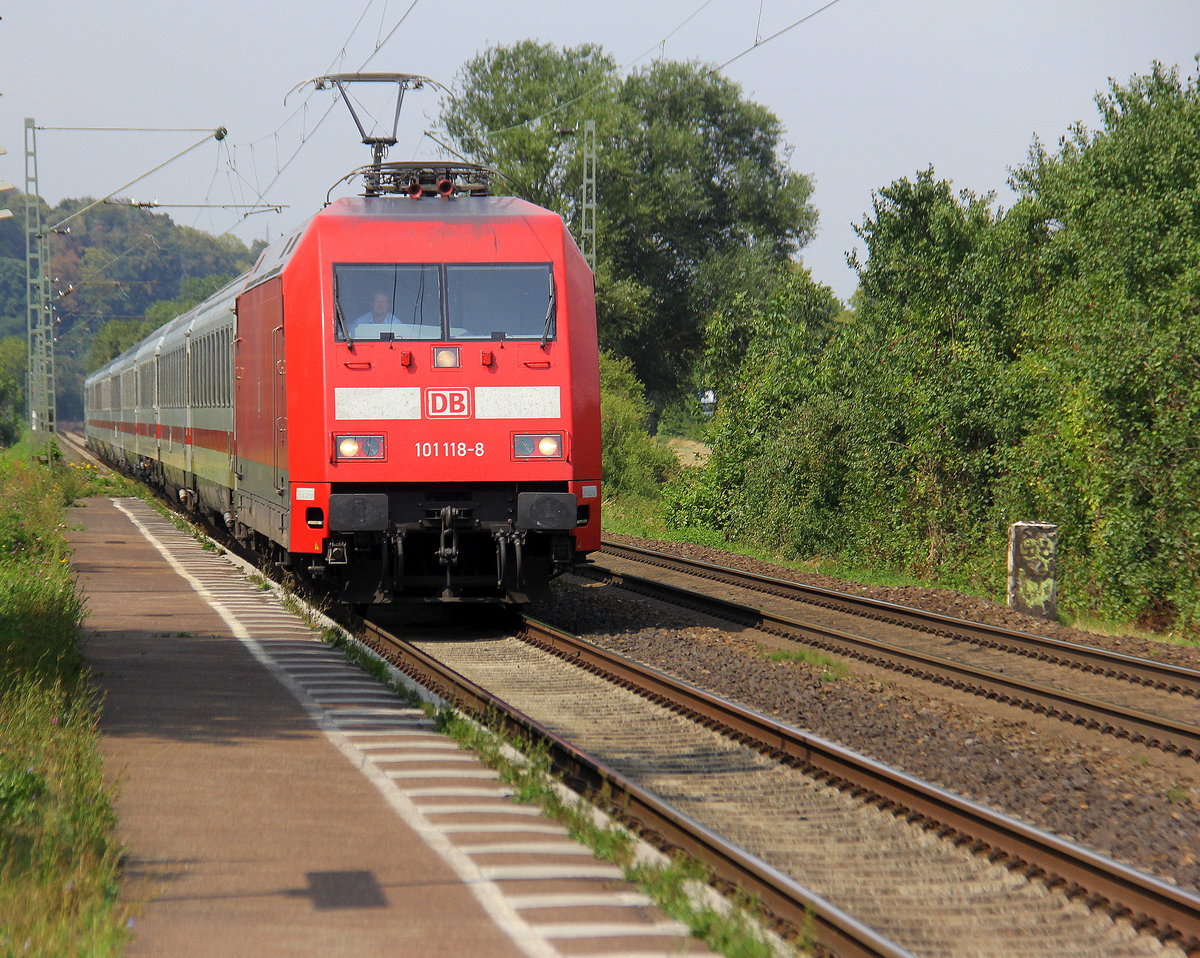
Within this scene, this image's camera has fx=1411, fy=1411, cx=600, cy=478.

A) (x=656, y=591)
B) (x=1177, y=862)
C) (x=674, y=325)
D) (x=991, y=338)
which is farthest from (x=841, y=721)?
(x=674, y=325)

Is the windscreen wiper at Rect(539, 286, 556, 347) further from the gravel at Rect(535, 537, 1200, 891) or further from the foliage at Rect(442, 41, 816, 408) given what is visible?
the foliage at Rect(442, 41, 816, 408)

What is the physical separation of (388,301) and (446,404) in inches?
43.0

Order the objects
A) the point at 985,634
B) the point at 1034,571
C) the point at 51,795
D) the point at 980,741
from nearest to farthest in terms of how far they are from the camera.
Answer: the point at 51,795 < the point at 980,741 < the point at 985,634 < the point at 1034,571

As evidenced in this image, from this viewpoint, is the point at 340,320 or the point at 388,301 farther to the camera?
the point at 388,301

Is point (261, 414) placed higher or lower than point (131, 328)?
lower

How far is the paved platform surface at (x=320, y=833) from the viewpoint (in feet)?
16.2

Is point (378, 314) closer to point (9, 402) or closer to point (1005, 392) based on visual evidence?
point (1005, 392)

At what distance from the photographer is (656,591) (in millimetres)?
17141

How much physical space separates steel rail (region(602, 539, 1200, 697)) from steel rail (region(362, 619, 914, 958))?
222 inches

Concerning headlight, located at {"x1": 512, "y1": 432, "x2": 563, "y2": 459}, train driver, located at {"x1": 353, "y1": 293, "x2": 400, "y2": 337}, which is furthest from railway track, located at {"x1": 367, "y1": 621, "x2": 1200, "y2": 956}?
train driver, located at {"x1": 353, "y1": 293, "x2": 400, "y2": 337}

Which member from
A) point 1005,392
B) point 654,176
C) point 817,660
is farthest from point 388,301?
point 654,176

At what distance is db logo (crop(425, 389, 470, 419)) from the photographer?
12.3 meters

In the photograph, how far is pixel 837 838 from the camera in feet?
22.7

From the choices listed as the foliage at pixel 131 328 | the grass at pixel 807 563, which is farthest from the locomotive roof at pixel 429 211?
the foliage at pixel 131 328
